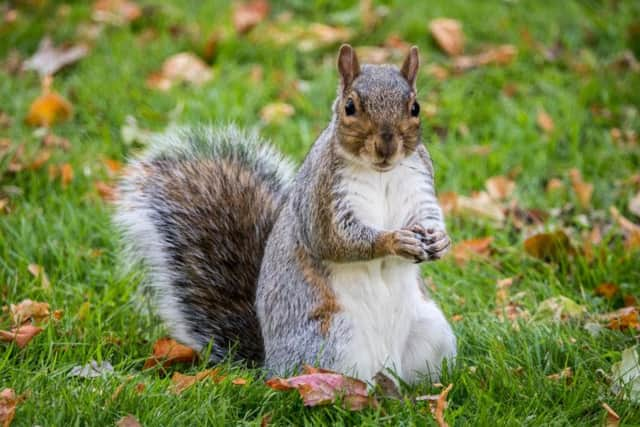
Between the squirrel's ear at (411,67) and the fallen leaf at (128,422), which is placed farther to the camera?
the squirrel's ear at (411,67)

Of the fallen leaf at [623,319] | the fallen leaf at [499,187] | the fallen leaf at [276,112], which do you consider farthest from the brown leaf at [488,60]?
the fallen leaf at [623,319]

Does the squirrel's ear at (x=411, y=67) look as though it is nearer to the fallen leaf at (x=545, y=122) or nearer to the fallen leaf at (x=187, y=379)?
the fallen leaf at (x=187, y=379)

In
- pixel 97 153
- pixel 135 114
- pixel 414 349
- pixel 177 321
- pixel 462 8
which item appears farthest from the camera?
pixel 462 8

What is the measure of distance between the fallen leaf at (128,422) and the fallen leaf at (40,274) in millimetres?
722

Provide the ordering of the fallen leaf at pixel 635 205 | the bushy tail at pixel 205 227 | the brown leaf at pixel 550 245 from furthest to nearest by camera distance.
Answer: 1. the fallen leaf at pixel 635 205
2. the brown leaf at pixel 550 245
3. the bushy tail at pixel 205 227

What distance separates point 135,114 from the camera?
3.41 m

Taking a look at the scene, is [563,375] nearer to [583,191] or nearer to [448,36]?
[583,191]

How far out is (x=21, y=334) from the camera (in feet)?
6.66

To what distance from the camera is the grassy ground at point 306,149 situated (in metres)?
1.85

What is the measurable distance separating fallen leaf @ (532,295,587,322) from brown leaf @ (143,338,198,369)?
0.78 meters

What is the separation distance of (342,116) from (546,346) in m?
0.67

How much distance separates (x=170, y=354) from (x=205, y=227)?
1.02 feet

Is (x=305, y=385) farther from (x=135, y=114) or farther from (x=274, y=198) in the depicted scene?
(x=135, y=114)

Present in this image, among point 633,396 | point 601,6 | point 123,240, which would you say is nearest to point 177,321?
point 123,240
